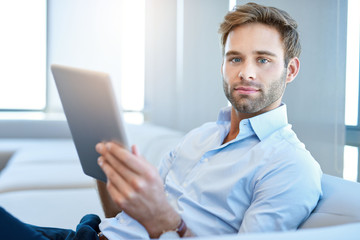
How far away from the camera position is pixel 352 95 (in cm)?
157

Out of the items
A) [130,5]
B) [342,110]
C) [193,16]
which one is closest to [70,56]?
[130,5]

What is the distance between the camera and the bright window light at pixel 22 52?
15.8ft

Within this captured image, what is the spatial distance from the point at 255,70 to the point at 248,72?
3 centimetres

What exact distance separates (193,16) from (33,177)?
195 centimetres

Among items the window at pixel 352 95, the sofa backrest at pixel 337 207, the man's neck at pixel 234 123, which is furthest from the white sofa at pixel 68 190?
the window at pixel 352 95

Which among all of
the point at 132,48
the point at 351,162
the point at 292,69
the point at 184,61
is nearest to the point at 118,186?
the point at 292,69

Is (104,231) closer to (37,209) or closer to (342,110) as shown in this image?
(37,209)

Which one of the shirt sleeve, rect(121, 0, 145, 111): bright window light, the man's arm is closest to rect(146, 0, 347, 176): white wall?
rect(121, 0, 145, 111): bright window light

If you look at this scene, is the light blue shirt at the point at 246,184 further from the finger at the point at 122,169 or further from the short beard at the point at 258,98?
the finger at the point at 122,169

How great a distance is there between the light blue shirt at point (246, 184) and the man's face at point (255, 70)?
58mm

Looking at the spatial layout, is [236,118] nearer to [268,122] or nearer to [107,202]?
[268,122]

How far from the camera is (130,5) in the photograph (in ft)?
16.1

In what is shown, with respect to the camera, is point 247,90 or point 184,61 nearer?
point 247,90

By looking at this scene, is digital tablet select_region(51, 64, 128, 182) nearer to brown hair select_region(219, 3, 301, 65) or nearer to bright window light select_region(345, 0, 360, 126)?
brown hair select_region(219, 3, 301, 65)
